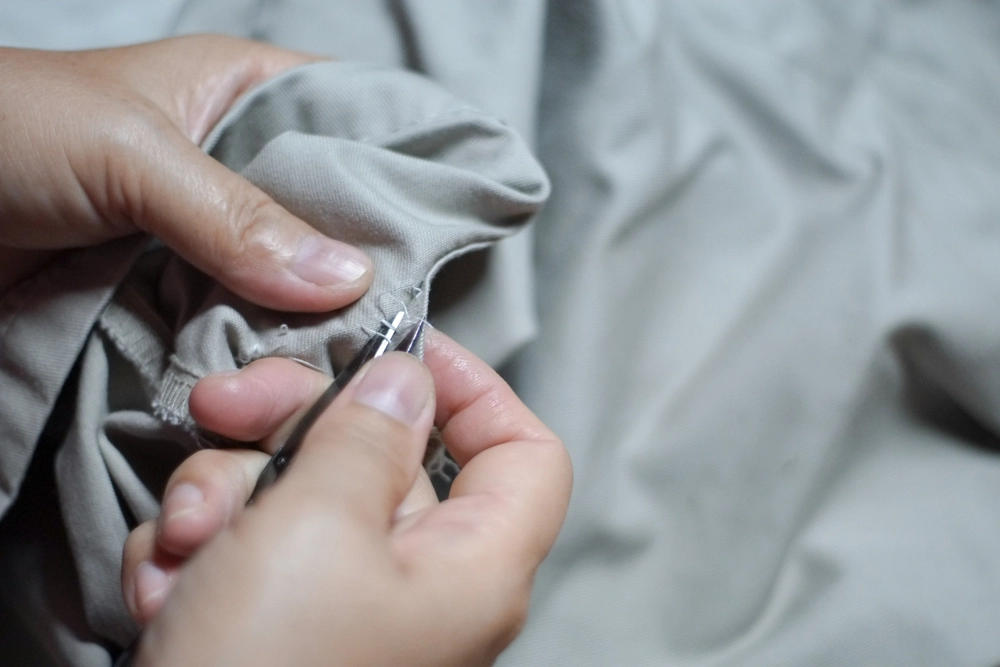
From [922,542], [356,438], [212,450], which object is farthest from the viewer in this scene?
[922,542]

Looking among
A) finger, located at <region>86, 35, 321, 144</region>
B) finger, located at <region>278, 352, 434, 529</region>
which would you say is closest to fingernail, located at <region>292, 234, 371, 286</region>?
finger, located at <region>278, 352, 434, 529</region>

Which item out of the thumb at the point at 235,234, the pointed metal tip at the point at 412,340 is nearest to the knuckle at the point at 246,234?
the thumb at the point at 235,234

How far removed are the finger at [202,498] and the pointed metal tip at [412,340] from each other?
0.55ft

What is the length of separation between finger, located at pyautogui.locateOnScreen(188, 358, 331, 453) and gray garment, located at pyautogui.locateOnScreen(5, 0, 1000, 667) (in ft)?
0.60

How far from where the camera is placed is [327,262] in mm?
604

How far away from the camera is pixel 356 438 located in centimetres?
48

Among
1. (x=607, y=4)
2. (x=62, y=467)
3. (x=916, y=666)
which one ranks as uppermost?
Result: (x=607, y=4)

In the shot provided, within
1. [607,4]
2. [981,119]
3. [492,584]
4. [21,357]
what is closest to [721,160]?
[607,4]

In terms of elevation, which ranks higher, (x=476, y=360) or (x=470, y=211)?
(x=470, y=211)

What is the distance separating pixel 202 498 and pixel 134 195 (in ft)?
0.87

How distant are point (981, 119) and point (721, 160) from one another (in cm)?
33

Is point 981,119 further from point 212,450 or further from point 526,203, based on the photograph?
point 212,450

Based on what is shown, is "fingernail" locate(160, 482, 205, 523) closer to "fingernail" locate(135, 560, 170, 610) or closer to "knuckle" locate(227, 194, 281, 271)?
"fingernail" locate(135, 560, 170, 610)

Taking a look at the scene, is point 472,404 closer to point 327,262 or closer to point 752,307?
point 327,262
